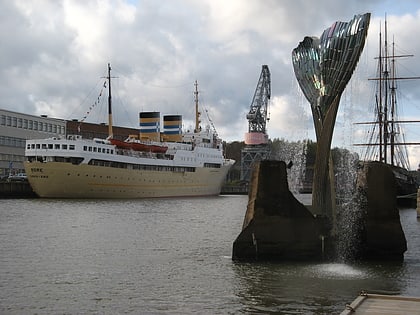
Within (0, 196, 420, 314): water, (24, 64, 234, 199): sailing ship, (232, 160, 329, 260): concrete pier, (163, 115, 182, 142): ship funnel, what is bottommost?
(0, 196, 420, 314): water

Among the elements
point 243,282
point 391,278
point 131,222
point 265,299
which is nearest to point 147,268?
point 243,282

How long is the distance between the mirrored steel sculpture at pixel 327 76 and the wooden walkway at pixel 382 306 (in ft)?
33.9

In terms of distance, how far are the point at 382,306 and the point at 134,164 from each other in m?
78.1

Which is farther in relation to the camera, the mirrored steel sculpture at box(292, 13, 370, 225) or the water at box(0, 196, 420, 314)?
the mirrored steel sculpture at box(292, 13, 370, 225)

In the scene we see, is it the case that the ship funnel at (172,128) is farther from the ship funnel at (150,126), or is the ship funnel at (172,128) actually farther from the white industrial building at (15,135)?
the white industrial building at (15,135)

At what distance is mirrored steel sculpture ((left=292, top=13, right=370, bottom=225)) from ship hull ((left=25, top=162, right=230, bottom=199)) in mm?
58651

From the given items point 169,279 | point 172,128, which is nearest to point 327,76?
point 169,279

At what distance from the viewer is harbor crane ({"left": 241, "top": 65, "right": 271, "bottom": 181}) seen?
447 feet

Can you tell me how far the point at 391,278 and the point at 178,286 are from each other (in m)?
6.65

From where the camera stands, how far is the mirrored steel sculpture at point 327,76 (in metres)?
21.1

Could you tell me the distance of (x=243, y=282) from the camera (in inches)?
696

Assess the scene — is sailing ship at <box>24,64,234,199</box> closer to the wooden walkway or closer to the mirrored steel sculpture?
the mirrored steel sculpture

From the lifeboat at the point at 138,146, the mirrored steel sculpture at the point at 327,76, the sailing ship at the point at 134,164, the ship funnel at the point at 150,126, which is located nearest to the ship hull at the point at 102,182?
the sailing ship at the point at 134,164

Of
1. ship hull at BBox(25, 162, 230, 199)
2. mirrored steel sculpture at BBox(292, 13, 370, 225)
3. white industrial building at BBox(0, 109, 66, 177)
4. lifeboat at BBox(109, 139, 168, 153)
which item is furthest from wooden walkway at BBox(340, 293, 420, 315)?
white industrial building at BBox(0, 109, 66, 177)
